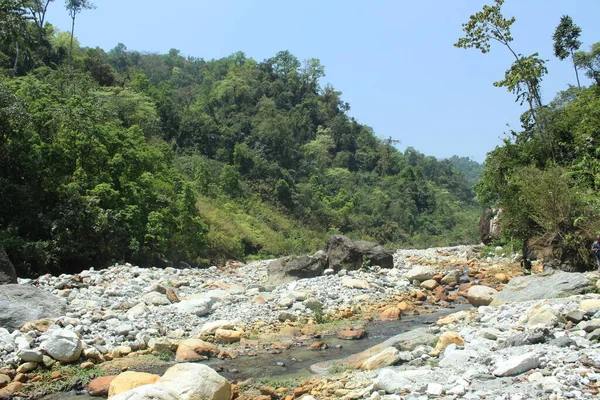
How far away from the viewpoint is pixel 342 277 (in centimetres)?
1912

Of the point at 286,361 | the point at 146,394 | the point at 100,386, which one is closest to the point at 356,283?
the point at 286,361

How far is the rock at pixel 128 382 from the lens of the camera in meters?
8.02

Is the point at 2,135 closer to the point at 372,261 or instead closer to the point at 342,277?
the point at 342,277

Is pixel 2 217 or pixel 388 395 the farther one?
pixel 2 217

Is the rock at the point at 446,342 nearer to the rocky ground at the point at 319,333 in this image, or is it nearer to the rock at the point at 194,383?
the rocky ground at the point at 319,333

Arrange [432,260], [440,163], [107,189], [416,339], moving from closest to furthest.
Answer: [416,339]
[107,189]
[432,260]
[440,163]

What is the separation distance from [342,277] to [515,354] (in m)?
11.3

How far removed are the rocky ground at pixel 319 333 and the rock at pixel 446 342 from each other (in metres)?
0.02

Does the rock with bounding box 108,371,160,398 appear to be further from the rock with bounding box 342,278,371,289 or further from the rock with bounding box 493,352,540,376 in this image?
the rock with bounding box 342,278,371,289

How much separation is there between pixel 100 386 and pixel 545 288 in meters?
9.67

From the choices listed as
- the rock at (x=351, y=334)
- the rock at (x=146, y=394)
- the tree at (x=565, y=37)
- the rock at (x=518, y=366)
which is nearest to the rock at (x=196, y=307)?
the rock at (x=351, y=334)

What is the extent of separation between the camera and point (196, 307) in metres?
13.7

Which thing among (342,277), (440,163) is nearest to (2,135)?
(342,277)

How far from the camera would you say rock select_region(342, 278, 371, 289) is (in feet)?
58.1
